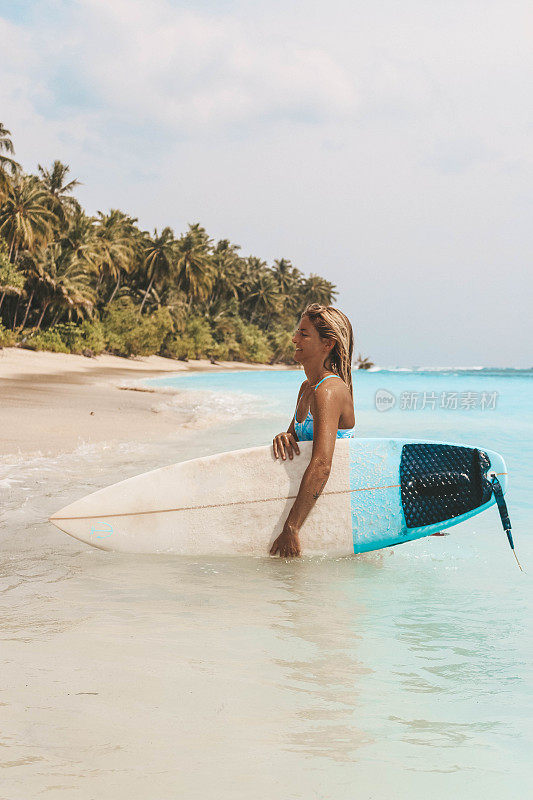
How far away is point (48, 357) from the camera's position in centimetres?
3300

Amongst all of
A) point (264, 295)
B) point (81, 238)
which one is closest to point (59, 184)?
point (81, 238)

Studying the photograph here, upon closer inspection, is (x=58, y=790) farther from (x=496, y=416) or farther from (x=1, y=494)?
(x=496, y=416)

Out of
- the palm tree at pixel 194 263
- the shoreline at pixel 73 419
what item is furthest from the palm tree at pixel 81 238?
the shoreline at pixel 73 419

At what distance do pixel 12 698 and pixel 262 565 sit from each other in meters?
1.78

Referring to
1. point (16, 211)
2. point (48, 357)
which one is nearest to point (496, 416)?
point (48, 357)

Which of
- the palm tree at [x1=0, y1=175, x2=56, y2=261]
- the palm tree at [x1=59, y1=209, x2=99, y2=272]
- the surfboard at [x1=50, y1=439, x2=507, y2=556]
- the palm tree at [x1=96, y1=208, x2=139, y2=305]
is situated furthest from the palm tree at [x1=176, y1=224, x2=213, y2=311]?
the surfboard at [x1=50, y1=439, x2=507, y2=556]

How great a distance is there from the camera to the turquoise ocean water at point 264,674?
5.24ft

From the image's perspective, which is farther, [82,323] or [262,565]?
[82,323]

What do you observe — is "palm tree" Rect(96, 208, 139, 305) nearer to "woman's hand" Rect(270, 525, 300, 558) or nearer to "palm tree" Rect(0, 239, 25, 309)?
"palm tree" Rect(0, 239, 25, 309)

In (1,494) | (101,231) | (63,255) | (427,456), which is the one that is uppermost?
(101,231)

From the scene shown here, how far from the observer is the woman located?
3250mm

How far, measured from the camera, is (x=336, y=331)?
336cm

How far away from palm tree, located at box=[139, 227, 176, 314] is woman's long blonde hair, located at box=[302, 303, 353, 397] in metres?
46.4

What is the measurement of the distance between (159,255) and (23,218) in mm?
16416
